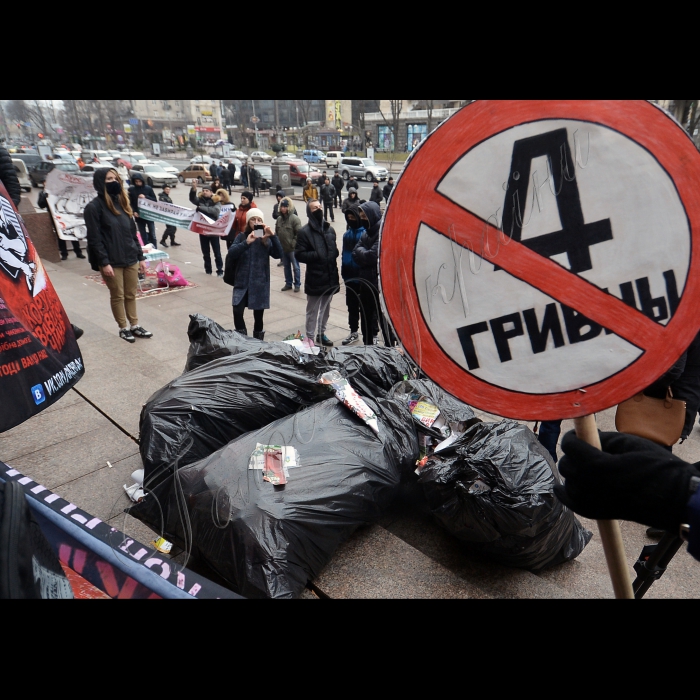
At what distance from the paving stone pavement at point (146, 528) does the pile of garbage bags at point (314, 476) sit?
5.7 inches

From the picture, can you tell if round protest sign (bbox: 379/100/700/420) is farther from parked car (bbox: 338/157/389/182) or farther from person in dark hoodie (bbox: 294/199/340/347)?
parked car (bbox: 338/157/389/182)

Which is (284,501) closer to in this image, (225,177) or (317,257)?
(317,257)

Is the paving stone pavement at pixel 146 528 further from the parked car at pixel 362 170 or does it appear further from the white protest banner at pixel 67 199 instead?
the parked car at pixel 362 170

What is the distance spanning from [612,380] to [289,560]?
5.57 ft

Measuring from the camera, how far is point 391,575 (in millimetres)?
2402

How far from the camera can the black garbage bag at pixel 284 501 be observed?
2.14m

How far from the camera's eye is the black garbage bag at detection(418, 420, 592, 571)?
7.38ft

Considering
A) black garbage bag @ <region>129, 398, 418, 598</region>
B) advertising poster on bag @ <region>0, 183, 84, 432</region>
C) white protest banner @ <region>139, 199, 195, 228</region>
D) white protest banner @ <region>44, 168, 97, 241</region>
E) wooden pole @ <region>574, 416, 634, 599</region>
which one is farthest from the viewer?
white protest banner @ <region>44, 168, 97, 241</region>

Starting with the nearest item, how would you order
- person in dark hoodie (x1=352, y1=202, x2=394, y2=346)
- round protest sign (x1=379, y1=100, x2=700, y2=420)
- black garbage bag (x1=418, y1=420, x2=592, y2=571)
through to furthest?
round protest sign (x1=379, y1=100, x2=700, y2=420), black garbage bag (x1=418, y1=420, x2=592, y2=571), person in dark hoodie (x1=352, y1=202, x2=394, y2=346)

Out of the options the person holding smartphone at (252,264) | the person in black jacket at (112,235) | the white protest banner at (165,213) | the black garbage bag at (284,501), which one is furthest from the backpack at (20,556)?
the white protest banner at (165,213)

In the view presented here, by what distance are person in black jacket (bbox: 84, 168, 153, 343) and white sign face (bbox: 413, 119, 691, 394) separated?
17.2ft

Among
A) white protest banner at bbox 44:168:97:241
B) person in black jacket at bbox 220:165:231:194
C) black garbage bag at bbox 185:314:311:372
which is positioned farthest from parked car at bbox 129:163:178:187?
black garbage bag at bbox 185:314:311:372

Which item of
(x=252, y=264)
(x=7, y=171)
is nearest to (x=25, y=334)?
(x=7, y=171)

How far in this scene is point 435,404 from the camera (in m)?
3.19
